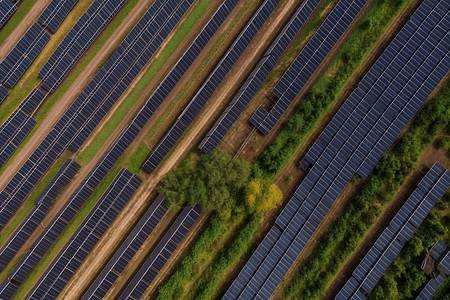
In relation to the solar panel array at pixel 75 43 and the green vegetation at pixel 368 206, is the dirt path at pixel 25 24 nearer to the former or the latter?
the solar panel array at pixel 75 43

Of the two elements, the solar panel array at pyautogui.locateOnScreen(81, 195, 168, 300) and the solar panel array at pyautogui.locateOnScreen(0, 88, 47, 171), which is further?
the solar panel array at pyautogui.locateOnScreen(0, 88, 47, 171)

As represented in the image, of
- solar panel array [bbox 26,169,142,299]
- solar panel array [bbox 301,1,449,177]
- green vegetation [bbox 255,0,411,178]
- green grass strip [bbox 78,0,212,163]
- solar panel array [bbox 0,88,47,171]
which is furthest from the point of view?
solar panel array [bbox 301,1,449,177]

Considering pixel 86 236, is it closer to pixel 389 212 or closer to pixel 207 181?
pixel 207 181

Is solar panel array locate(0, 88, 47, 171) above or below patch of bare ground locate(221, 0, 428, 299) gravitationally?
below

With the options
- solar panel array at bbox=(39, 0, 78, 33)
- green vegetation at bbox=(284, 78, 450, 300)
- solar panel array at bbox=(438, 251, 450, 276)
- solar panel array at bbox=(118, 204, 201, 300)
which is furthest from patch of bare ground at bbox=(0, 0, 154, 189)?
solar panel array at bbox=(438, 251, 450, 276)

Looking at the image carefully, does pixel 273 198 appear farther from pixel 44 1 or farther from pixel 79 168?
pixel 44 1

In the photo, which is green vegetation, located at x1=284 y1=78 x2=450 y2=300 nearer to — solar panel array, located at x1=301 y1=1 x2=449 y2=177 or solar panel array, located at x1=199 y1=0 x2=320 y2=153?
solar panel array, located at x1=301 y1=1 x2=449 y2=177


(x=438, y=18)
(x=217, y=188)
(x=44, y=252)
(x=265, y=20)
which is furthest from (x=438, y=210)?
(x=44, y=252)
